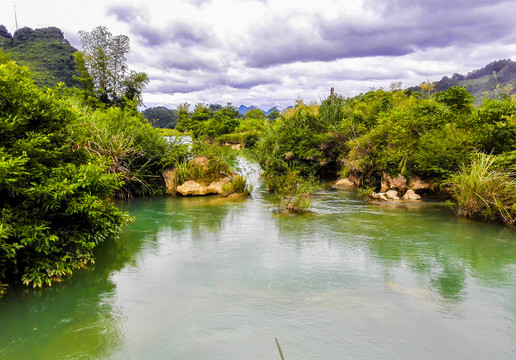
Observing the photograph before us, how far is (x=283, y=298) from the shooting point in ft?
18.8

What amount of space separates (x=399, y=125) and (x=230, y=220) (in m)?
8.96

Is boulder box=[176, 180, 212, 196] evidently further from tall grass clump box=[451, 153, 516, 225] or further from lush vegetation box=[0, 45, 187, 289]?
tall grass clump box=[451, 153, 516, 225]

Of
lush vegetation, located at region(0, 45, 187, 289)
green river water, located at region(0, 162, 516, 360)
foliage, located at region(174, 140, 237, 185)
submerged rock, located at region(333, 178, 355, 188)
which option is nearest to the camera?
green river water, located at region(0, 162, 516, 360)

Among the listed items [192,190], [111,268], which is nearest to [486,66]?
[192,190]

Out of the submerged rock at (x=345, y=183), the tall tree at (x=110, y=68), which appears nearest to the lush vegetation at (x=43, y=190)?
the submerged rock at (x=345, y=183)

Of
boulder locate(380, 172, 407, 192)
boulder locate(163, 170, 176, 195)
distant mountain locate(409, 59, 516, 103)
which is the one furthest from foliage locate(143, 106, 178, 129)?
boulder locate(380, 172, 407, 192)

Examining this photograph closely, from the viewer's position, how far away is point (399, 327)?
4.84m

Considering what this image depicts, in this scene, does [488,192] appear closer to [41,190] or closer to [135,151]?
[41,190]

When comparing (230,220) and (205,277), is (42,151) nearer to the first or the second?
Result: (205,277)

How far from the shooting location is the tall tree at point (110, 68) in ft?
128

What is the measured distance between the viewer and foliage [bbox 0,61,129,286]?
534cm

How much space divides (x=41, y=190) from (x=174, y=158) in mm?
10368

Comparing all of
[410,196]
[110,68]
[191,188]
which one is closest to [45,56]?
[110,68]

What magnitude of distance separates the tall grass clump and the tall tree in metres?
36.5
